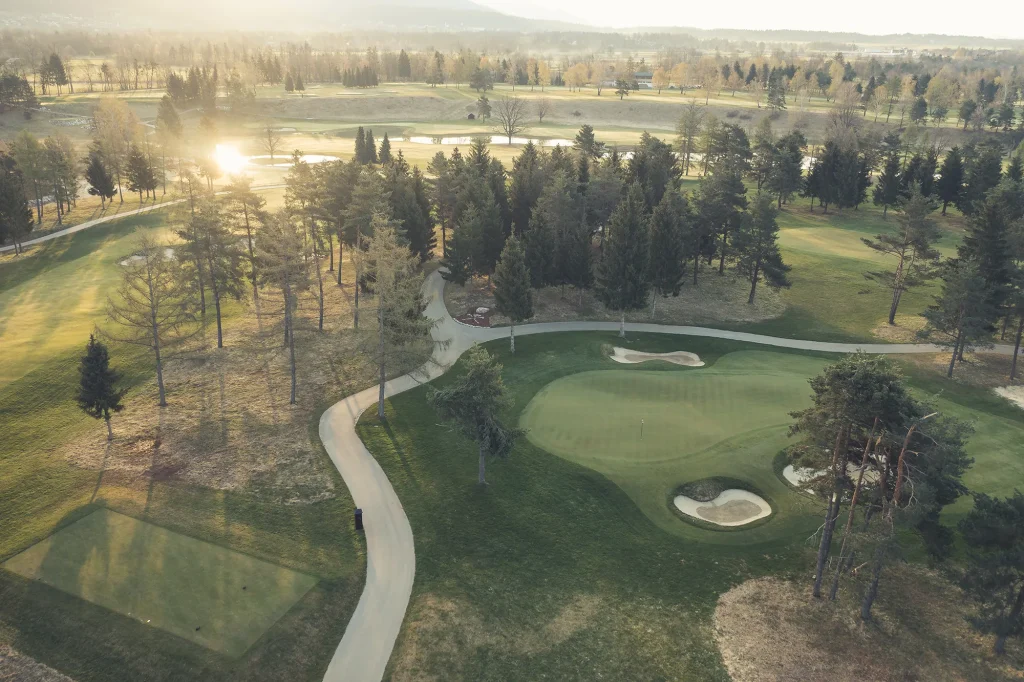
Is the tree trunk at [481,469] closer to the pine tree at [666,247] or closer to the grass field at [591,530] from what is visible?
the grass field at [591,530]

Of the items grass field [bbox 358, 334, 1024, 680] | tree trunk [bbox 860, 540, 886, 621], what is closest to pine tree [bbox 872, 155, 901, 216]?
grass field [bbox 358, 334, 1024, 680]

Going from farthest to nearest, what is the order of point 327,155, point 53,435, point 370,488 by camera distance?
point 327,155, point 53,435, point 370,488

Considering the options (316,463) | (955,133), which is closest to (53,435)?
(316,463)

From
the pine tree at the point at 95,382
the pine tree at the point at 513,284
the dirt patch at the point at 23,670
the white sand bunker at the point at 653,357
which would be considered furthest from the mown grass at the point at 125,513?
the white sand bunker at the point at 653,357

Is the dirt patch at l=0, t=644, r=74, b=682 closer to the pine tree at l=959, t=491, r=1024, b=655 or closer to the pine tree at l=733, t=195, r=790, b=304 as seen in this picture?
the pine tree at l=959, t=491, r=1024, b=655

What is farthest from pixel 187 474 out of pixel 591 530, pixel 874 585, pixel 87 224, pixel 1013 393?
pixel 87 224

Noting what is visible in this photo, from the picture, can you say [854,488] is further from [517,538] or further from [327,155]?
[327,155]

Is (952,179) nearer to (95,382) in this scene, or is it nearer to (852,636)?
(852,636)
